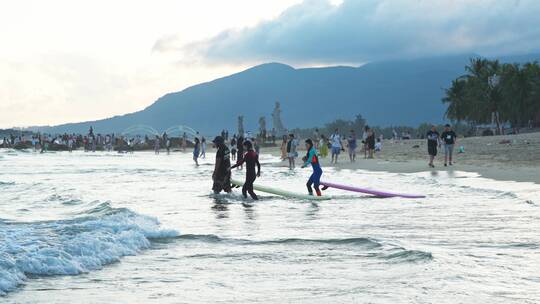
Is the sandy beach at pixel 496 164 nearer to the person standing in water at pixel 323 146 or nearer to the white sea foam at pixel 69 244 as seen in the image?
the person standing in water at pixel 323 146

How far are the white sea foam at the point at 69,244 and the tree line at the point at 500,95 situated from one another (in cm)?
5949

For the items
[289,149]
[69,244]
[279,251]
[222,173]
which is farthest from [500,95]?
[69,244]

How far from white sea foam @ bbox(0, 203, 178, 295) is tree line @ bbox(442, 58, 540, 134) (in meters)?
59.5

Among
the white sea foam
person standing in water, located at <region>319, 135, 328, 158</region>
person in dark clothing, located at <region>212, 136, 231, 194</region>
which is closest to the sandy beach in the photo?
person standing in water, located at <region>319, 135, 328, 158</region>

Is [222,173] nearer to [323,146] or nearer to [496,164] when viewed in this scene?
[496,164]

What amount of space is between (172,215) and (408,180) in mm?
10173

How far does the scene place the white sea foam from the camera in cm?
766

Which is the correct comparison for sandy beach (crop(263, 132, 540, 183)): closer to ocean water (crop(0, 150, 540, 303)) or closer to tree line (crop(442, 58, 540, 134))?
ocean water (crop(0, 150, 540, 303))

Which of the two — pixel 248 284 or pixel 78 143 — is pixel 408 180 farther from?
pixel 78 143

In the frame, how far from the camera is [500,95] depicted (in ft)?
227

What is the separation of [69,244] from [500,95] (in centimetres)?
6597

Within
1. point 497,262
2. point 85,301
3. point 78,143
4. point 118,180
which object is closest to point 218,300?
point 85,301

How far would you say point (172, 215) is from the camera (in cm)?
1327

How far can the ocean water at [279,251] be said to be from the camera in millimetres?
6469
